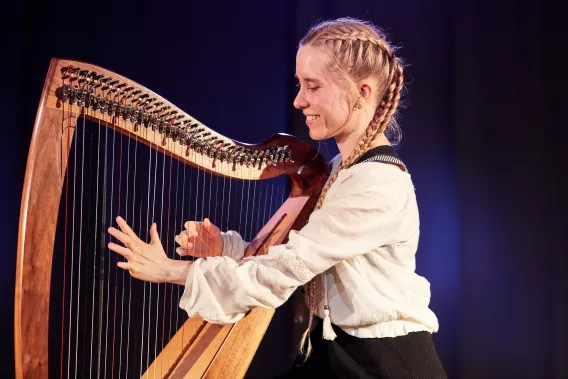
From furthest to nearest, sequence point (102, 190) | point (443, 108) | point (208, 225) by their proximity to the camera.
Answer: point (443, 108) < point (208, 225) < point (102, 190)

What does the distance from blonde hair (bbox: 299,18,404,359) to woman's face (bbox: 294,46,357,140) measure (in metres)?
0.02

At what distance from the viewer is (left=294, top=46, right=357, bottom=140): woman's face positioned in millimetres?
1648

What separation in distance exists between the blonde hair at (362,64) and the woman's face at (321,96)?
1.0 inches

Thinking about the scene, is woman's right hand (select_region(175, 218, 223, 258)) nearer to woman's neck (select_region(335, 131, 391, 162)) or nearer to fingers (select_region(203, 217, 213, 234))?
fingers (select_region(203, 217, 213, 234))

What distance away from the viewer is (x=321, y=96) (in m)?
1.66

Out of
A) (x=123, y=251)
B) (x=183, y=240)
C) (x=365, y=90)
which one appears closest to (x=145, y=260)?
(x=123, y=251)

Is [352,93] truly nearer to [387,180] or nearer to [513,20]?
[387,180]

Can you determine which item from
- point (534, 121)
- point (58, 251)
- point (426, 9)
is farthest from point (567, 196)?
point (58, 251)

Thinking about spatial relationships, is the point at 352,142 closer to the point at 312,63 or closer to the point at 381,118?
the point at 381,118

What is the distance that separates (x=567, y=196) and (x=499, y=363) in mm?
820

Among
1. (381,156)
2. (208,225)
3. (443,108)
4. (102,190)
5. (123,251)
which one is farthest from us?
(443,108)

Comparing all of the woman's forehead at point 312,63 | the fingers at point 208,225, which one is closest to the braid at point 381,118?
the woman's forehead at point 312,63

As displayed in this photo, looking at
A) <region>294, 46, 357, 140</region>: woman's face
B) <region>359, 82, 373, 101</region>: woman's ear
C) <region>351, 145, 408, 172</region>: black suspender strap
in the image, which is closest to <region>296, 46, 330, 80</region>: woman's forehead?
<region>294, 46, 357, 140</region>: woman's face

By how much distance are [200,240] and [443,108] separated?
1.70 meters
